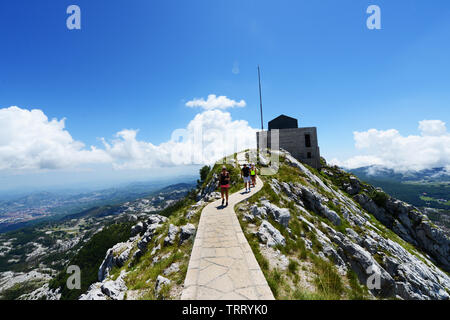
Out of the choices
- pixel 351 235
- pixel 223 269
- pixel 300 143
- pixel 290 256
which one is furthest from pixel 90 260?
pixel 223 269

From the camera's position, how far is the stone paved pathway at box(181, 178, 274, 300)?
18.0 ft

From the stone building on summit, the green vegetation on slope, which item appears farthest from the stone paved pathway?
the green vegetation on slope

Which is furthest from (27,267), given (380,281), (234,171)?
(380,281)

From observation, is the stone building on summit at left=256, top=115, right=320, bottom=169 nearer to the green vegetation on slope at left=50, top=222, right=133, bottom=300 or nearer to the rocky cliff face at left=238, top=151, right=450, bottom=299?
the rocky cliff face at left=238, top=151, right=450, bottom=299

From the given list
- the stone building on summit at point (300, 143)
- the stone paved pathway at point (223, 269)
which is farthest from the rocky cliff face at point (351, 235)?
Answer: the stone building on summit at point (300, 143)

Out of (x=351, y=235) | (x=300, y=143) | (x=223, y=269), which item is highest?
(x=300, y=143)

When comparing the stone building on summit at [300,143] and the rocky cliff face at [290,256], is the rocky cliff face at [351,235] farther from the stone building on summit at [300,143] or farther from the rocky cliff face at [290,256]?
the stone building on summit at [300,143]

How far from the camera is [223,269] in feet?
21.8

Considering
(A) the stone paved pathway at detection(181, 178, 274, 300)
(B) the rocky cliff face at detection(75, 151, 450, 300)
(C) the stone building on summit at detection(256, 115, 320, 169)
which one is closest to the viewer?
(A) the stone paved pathway at detection(181, 178, 274, 300)

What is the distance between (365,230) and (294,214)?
51.5ft

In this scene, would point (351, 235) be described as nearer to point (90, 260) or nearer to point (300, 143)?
point (300, 143)

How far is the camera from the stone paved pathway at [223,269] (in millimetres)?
5496

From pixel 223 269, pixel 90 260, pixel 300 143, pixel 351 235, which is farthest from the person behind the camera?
pixel 90 260
